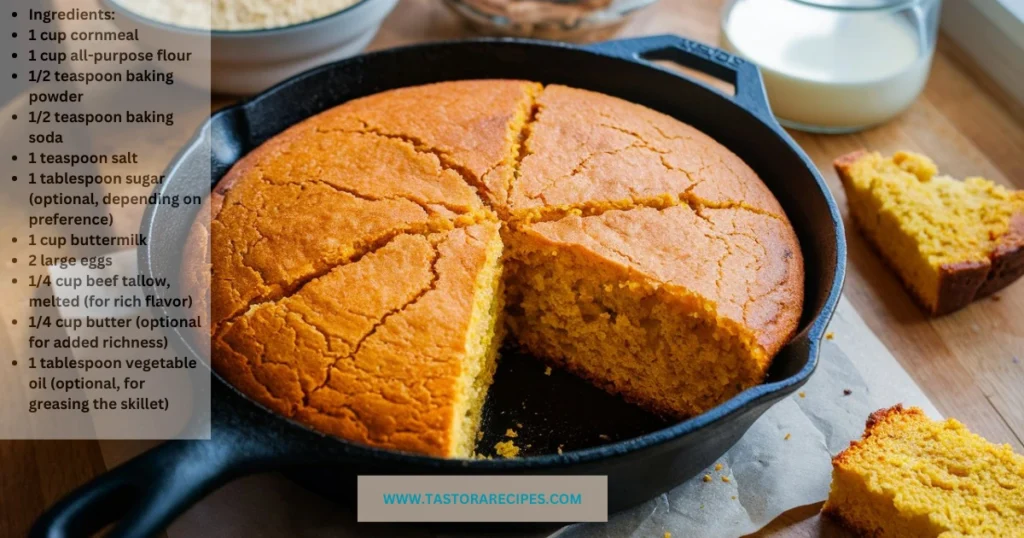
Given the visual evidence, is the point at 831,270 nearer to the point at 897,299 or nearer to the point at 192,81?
the point at 897,299

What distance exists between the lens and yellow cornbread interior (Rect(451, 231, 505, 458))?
1.96 meters

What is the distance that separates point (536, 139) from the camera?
2.44m

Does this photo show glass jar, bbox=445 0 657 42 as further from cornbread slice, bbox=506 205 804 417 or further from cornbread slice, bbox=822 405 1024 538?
cornbread slice, bbox=822 405 1024 538

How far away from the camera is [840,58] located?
10.3 feet

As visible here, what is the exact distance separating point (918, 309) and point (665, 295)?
3.37ft

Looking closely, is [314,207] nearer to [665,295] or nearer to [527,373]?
[527,373]

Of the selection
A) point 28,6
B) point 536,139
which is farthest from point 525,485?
point 28,6

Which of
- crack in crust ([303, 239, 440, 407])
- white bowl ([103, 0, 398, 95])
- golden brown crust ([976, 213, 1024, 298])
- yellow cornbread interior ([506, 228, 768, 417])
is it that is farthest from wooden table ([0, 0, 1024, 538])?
crack in crust ([303, 239, 440, 407])

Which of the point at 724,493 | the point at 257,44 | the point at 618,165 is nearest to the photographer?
the point at 724,493

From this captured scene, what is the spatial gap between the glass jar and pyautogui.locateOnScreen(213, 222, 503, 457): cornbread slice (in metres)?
1.46

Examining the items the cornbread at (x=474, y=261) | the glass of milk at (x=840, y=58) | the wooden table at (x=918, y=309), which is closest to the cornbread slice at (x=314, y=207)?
the cornbread at (x=474, y=261)

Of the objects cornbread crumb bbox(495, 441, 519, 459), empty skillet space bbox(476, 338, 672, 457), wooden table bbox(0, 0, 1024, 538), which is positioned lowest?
cornbread crumb bbox(495, 441, 519, 459)

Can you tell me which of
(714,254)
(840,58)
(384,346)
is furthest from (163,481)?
(840,58)

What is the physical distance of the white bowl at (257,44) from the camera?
2844 mm
